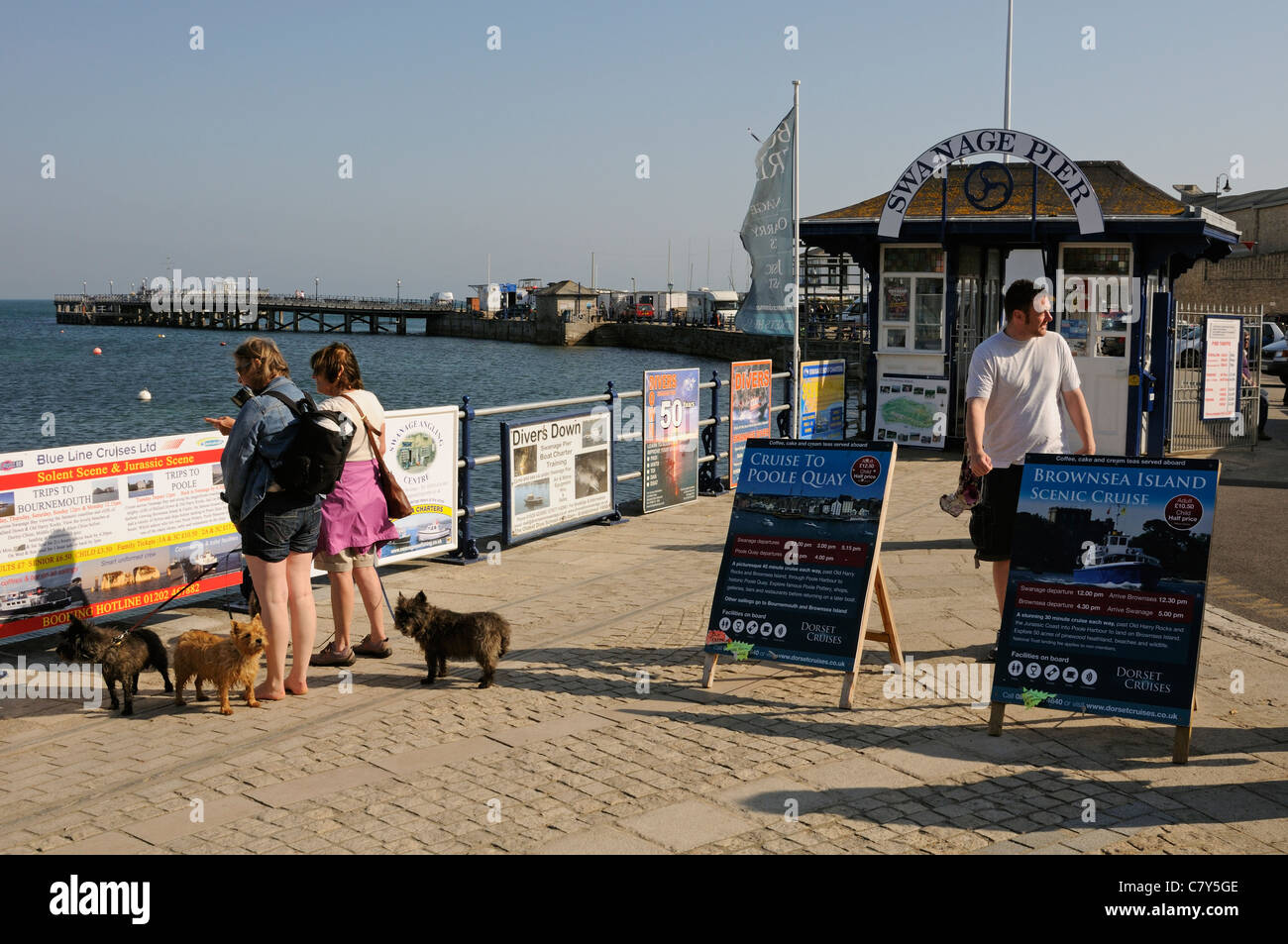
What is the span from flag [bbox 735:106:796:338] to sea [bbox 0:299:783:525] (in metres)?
1.10

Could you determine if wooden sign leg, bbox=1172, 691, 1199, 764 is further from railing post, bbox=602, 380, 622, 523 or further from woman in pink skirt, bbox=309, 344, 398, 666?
railing post, bbox=602, 380, 622, 523

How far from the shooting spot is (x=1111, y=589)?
589cm

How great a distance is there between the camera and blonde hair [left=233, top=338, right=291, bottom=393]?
6.28m

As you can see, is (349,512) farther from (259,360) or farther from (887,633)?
(887,633)

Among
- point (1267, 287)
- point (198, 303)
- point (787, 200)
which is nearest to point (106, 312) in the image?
point (198, 303)

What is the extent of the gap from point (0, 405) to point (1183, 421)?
52.4 meters

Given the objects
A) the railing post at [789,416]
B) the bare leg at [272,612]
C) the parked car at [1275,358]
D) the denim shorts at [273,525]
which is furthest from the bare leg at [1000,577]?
the parked car at [1275,358]

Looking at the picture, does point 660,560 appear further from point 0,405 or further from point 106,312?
point 106,312

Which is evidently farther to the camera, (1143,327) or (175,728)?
(1143,327)

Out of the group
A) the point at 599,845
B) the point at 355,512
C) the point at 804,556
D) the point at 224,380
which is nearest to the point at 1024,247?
the point at 804,556

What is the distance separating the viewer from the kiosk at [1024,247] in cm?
1631

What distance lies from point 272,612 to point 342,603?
32.6 inches

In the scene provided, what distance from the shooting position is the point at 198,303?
168000 mm

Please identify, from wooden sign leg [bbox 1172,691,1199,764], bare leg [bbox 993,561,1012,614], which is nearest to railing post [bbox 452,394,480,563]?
bare leg [bbox 993,561,1012,614]
